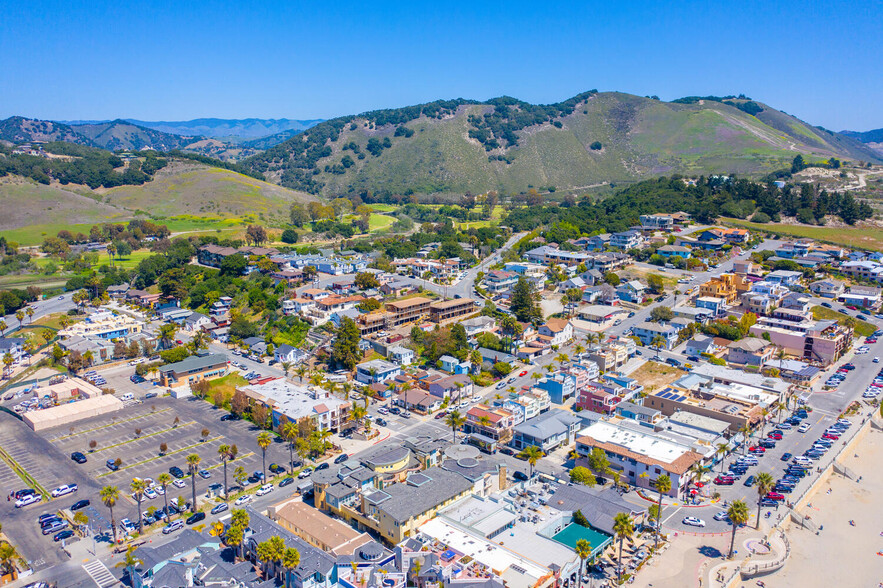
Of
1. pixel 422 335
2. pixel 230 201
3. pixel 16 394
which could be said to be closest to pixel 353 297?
pixel 422 335

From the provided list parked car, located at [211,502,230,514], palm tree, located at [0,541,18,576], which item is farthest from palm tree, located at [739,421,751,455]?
palm tree, located at [0,541,18,576]

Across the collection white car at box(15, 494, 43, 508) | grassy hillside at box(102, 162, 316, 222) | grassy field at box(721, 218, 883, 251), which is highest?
grassy hillside at box(102, 162, 316, 222)

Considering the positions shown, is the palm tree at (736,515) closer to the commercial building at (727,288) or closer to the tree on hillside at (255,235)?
the commercial building at (727,288)

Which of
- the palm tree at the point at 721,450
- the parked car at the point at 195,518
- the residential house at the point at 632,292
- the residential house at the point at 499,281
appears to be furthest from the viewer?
the residential house at the point at 499,281

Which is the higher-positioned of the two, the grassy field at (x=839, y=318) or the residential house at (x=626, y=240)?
the residential house at (x=626, y=240)

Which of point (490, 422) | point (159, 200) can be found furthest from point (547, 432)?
point (159, 200)

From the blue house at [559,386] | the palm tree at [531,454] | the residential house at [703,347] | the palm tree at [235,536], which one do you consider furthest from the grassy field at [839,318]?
the palm tree at [235,536]

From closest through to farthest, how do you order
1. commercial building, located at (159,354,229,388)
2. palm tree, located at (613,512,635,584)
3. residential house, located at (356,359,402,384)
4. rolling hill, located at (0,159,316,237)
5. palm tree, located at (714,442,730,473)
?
palm tree, located at (613,512,635,584) < palm tree, located at (714,442,730,473) < residential house, located at (356,359,402,384) < commercial building, located at (159,354,229,388) < rolling hill, located at (0,159,316,237)

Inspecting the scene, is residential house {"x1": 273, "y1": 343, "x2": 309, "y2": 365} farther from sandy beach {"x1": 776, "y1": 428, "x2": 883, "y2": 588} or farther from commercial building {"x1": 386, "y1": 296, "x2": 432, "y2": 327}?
sandy beach {"x1": 776, "y1": 428, "x2": 883, "y2": 588}
